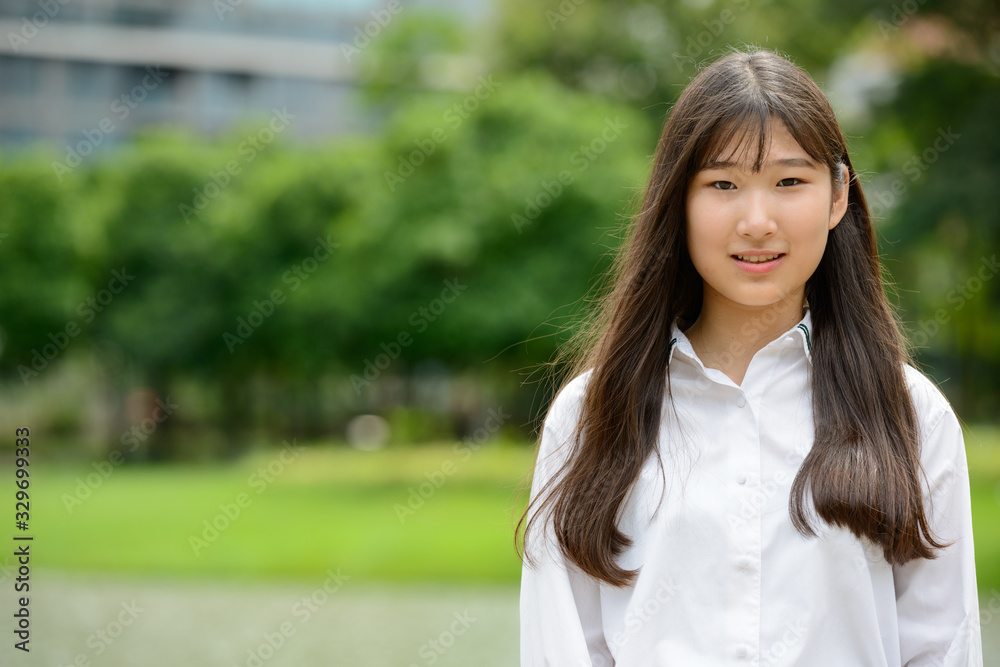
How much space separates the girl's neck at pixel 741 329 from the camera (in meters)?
1.89

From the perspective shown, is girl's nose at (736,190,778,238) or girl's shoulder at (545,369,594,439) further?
girl's shoulder at (545,369,594,439)

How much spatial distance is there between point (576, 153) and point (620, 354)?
13357 mm

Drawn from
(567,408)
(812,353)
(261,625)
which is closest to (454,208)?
(261,625)

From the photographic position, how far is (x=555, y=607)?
5.80 feet

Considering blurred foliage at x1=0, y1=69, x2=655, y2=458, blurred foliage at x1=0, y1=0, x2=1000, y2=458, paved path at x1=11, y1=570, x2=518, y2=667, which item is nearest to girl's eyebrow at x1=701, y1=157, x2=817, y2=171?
paved path at x1=11, y1=570, x2=518, y2=667

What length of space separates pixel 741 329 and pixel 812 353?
14cm

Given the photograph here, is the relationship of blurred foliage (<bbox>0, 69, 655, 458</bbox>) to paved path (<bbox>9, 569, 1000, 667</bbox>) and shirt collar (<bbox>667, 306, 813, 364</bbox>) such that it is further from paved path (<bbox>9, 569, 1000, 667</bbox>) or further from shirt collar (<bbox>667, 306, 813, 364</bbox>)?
shirt collar (<bbox>667, 306, 813, 364</bbox>)

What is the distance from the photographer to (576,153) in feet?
49.0

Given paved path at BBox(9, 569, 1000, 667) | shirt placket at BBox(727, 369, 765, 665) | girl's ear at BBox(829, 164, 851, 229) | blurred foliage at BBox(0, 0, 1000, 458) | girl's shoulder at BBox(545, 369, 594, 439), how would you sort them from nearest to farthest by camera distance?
shirt placket at BBox(727, 369, 765, 665) < girl's ear at BBox(829, 164, 851, 229) < girl's shoulder at BBox(545, 369, 594, 439) < paved path at BBox(9, 569, 1000, 667) < blurred foliage at BBox(0, 0, 1000, 458)

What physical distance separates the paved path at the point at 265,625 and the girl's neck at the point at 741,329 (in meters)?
4.86

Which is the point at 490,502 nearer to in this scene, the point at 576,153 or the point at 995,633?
Result: the point at 576,153

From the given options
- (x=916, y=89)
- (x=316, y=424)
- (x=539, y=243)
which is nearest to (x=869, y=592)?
(x=539, y=243)

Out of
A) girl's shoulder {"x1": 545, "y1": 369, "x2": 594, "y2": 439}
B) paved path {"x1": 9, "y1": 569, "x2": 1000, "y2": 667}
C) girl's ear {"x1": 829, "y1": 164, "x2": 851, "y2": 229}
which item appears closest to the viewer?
girl's ear {"x1": 829, "y1": 164, "x2": 851, "y2": 229}

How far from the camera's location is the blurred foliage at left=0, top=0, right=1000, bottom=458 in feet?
48.0
